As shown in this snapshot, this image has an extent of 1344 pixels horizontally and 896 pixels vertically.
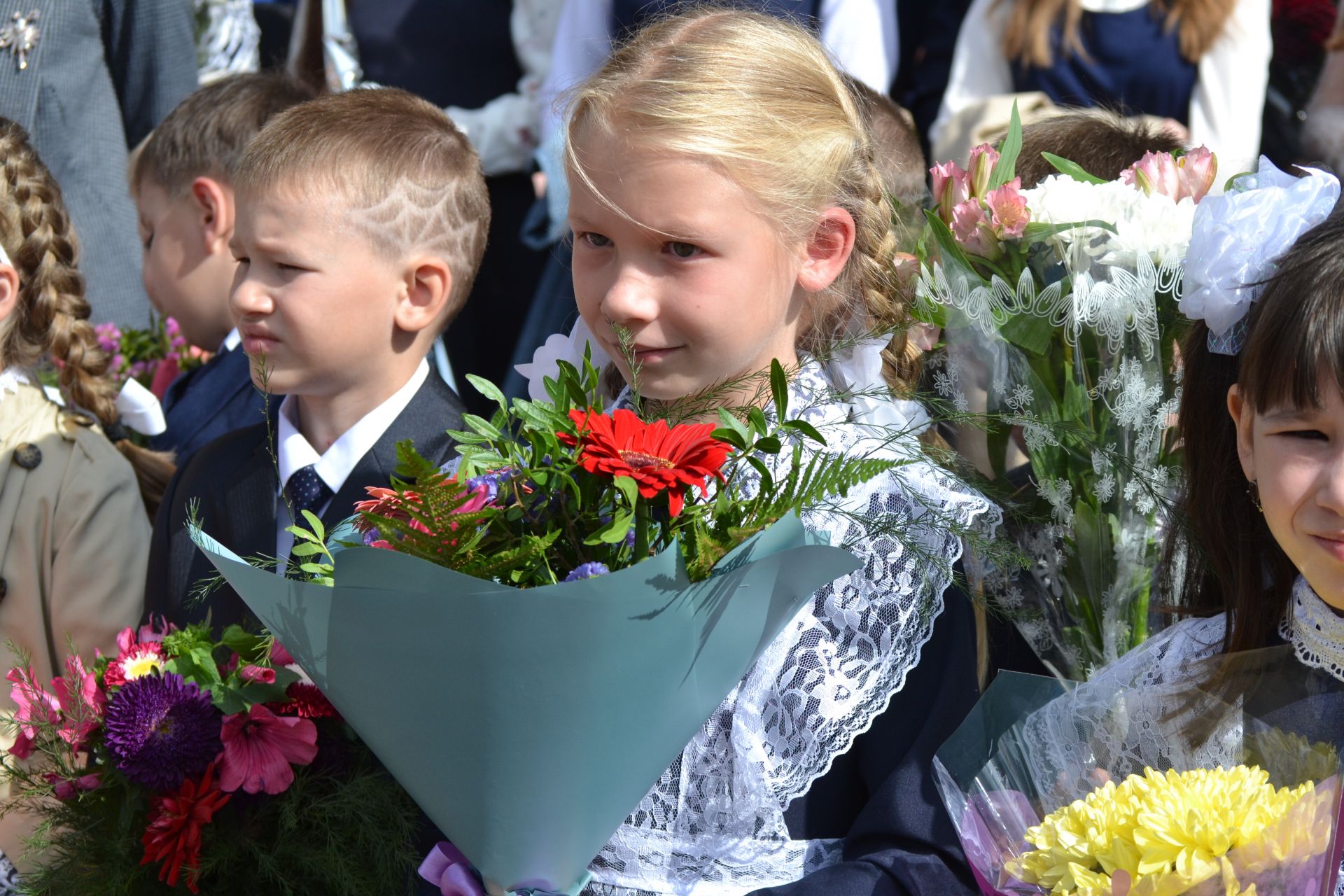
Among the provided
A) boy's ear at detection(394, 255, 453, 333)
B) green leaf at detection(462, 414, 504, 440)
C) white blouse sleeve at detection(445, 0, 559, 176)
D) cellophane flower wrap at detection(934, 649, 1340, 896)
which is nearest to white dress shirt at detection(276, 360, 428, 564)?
boy's ear at detection(394, 255, 453, 333)

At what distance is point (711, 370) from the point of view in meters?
1.96

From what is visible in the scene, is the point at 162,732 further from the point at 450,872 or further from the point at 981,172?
the point at 981,172

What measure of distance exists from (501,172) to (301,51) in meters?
0.84

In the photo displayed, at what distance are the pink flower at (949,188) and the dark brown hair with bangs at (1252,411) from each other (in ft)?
1.28

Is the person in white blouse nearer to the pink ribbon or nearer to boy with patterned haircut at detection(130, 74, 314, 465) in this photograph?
boy with patterned haircut at detection(130, 74, 314, 465)

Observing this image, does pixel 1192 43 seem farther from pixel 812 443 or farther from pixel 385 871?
pixel 385 871

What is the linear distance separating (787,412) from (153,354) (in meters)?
2.47

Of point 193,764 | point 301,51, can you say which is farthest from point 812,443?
point 301,51

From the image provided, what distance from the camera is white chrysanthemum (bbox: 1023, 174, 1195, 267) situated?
6.30ft

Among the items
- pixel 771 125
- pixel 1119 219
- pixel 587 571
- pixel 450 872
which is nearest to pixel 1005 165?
pixel 1119 219

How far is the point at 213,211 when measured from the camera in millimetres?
3445

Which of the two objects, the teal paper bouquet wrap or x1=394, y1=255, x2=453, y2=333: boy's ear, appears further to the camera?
x1=394, y1=255, x2=453, y2=333: boy's ear

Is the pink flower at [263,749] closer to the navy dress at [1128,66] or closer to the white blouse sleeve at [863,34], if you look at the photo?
the white blouse sleeve at [863,34]

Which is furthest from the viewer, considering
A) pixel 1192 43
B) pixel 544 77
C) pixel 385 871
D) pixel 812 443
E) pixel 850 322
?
pixel 544 77
